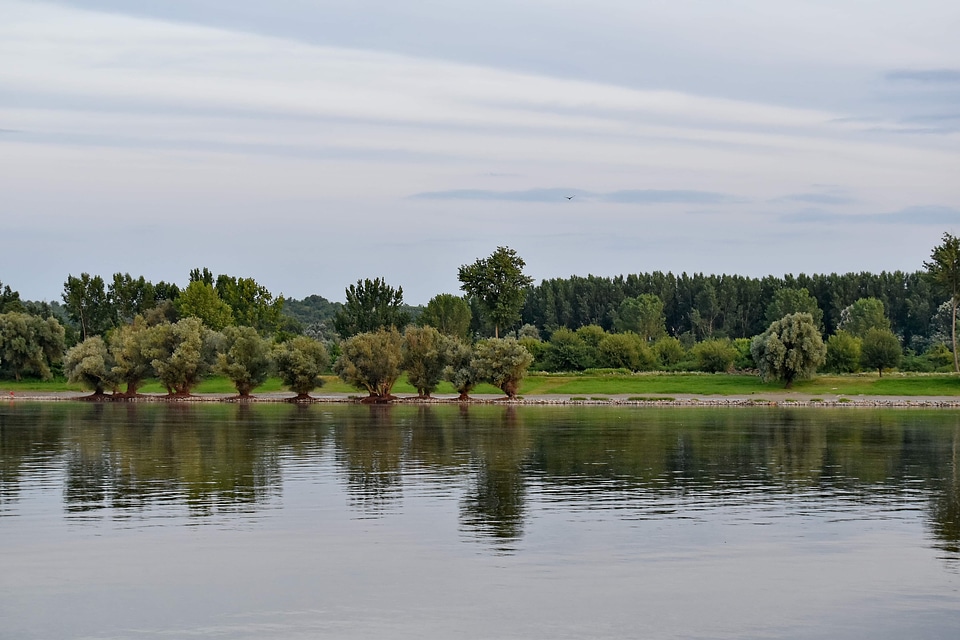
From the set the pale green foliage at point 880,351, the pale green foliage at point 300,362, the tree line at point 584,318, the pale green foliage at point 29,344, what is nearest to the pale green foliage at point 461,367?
the tree line at point 584,318

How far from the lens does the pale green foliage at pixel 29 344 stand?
123875 mm

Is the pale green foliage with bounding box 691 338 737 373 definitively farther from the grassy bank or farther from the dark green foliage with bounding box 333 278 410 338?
the dark green foliage with bounding box 333 278 410 338

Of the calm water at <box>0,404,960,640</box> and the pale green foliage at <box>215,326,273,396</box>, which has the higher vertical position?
the pale green foliage at <box>215,326,273,396</box>

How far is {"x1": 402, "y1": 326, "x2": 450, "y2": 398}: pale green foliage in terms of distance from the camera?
101 m

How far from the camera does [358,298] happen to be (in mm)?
133625

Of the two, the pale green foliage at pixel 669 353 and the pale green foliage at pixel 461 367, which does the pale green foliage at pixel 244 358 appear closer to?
the pale green foliage at pixel 461 367

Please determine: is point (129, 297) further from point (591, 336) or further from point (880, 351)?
point (880, 351)

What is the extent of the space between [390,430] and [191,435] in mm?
11286

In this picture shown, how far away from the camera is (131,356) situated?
108125 mm

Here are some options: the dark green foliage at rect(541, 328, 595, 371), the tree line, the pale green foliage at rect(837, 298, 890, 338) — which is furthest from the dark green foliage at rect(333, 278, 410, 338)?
the pale green foliage at rect(837, 298, 890, 338)

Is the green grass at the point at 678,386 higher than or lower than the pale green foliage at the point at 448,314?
lower

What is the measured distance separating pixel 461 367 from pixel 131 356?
1273 inches

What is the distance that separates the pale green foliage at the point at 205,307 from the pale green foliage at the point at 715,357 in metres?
56.0

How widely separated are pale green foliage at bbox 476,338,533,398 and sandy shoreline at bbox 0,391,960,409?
2.31m
